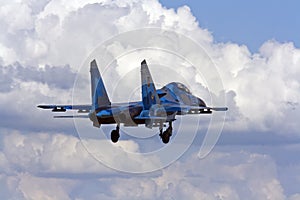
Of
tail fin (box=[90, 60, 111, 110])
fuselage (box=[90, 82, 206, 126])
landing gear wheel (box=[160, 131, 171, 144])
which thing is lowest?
landing gear wheel (box=[160, 131, 171, 144])

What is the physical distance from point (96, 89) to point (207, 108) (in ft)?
62.1

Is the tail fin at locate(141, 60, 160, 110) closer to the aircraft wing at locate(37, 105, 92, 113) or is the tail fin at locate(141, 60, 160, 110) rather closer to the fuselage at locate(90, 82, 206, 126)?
the fuselage at locate(90, 82, 206, 126)

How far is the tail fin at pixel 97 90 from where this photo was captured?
579 feet

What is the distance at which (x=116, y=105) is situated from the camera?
17562cm

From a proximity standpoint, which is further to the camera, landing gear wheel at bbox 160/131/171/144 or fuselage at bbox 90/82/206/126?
landing gear wheel at bbox 160/131/171/144

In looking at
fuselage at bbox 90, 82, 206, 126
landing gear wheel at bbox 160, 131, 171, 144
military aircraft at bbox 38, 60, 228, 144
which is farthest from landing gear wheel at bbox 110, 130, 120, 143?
landing gear wheel at bbox 160, 131, 171, 144

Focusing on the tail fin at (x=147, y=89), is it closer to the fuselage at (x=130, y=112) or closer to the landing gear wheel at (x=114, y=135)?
the fuselage at (x=130, y=112)

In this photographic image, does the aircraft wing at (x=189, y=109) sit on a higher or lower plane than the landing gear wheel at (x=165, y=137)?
higher

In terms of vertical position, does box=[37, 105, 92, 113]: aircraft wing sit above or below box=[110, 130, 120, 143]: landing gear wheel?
above

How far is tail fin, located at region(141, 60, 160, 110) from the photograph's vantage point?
170 meters

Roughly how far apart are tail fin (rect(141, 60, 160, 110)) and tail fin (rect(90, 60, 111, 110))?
8.73 metres

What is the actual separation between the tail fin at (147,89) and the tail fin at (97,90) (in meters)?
8.73

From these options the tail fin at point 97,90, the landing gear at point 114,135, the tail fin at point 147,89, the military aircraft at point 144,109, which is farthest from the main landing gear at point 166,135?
the tail fin at point 97,90

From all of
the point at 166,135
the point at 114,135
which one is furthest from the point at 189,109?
the point at 114,135
